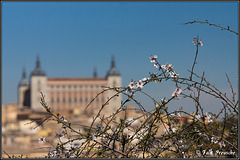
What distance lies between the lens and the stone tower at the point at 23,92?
191 feet

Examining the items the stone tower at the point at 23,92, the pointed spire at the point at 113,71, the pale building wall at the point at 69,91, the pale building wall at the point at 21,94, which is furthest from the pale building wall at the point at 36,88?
the pointed spire at the point at 113,71

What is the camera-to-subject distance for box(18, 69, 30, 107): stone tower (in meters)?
58.1

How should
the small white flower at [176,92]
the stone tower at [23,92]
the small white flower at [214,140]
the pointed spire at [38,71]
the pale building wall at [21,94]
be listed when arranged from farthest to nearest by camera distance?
the pale building wall at [21,94] < the stone tower at [23,92] < the pointed spire at [38,71] < the small white flower at [214,140] < the small white flower at [176,92]

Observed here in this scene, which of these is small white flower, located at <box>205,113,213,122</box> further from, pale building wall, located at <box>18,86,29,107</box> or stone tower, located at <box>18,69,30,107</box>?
pale building wall, located at <box>18,86,29,107</box>

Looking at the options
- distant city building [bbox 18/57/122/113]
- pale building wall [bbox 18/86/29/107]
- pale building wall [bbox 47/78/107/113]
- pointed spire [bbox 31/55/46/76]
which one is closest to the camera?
distant city building [bbox 18/57/122/113]

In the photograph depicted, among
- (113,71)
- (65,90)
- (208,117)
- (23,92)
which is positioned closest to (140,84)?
(208,117)

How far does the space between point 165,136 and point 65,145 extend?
0.32 meters

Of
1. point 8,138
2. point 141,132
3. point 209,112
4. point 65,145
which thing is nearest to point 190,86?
point 209,112

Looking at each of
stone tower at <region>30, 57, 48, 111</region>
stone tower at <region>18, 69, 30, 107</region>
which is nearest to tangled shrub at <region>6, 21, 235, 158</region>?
stone tower at <region>30, 57, 48, 111</region>

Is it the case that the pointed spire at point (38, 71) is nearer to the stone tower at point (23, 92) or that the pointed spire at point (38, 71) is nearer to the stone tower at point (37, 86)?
the stone tower at point (37, 86)

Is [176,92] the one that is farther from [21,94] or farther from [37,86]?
[21,94]

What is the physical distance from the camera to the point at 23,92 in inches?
2436

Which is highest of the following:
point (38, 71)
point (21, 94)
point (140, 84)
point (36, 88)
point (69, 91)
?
point (38, 71)

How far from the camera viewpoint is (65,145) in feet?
4.03
